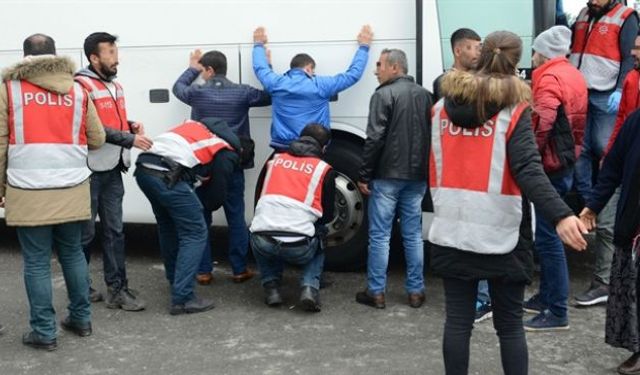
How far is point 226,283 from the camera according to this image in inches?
233

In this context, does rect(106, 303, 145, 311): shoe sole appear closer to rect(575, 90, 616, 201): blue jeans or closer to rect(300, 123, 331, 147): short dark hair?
rect(300, 123, 331, 147): short dark hair

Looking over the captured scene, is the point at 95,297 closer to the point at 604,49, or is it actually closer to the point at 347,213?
the point at 347,213

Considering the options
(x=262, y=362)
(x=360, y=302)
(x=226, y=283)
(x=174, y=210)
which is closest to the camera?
(x=262, y=362)

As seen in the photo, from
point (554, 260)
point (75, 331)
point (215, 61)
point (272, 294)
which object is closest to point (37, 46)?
point (215, 61)

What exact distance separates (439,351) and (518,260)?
51.6 inches

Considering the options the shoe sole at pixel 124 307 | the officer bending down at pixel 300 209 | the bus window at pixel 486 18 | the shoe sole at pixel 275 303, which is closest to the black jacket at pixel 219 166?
the officer bending down at pixel 300 209

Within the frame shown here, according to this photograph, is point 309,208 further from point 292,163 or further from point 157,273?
point 157,273

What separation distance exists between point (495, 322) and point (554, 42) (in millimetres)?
1998

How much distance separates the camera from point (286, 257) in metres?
5.15

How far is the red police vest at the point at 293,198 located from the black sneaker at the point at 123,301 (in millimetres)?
936

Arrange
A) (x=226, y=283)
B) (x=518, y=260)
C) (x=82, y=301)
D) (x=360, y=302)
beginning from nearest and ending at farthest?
1. (x=518, y=260)
2. (x=82, y=301)
3. (x=360, y=302)
4. (x=226, y=283)

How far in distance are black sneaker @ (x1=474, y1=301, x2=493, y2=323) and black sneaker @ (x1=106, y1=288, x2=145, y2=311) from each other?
220 centimetres

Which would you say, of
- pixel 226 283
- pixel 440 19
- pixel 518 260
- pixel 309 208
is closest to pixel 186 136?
pixel 309 208

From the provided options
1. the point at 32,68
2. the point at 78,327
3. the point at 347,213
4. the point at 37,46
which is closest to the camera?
the point at 32,68
